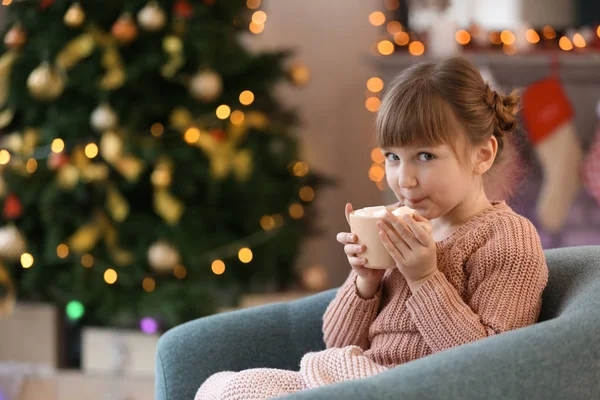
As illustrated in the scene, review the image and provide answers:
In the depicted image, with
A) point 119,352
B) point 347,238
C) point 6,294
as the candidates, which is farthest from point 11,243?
point 347,238

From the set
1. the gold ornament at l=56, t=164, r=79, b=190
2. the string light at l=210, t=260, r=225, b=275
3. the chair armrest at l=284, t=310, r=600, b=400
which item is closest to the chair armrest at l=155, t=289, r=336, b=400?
the chair armrest at l=284, t=310, r=600, b=400

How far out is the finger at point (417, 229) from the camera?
132 cm

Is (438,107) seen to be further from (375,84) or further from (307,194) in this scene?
(375,84)

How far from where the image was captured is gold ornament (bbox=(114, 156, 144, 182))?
2.81m

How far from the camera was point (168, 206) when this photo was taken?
2.81 m

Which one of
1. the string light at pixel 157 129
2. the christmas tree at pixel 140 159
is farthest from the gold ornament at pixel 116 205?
the string light at pixel 157 129

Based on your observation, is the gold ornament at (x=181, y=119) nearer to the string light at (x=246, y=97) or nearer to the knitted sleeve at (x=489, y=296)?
the string light at (x=246, y=97)

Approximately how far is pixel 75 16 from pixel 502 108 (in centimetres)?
172

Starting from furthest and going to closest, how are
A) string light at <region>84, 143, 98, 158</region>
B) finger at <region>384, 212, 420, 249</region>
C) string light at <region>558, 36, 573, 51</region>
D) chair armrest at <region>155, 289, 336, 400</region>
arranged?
string light at <region>558, 36, 573, 51</region> → string light at <region>84, 143, 98, 158</region> → chair armrest at <region>155, 289, 336, 400</region> → finger at <region>384, 212, 420, 249</region>

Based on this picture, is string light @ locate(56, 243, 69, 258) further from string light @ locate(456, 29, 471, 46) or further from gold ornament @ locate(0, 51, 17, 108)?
string light @ locate(456, 29, 471, 46)

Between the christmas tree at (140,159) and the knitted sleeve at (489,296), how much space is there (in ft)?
4.89

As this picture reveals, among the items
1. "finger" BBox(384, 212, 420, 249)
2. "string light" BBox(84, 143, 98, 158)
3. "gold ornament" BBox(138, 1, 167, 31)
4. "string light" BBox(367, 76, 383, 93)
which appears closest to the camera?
"finger" BBox(384, 212, 420, 249)

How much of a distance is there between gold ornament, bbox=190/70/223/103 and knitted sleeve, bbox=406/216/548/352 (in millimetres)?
1556

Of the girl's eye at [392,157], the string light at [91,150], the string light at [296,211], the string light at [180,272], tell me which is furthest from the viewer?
the string light at [296,211]
